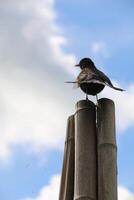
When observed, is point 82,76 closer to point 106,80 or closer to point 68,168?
point 106,80

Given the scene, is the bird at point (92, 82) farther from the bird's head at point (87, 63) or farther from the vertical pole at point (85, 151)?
the vertical pole at point (85, 151)

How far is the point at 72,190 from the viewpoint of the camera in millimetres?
14398

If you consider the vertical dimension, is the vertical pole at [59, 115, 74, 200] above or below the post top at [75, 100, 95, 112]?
below

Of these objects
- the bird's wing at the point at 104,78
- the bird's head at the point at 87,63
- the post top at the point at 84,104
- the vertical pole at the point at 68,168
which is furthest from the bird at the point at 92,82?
the vertical pole at the point at 68,168

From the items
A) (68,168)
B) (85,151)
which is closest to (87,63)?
(85,151)

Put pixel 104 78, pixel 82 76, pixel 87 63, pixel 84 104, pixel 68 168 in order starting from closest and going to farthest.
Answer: pixel 68 168
pixel 84 104
pixel 104 78
pixel 82 76
pixel 87 63

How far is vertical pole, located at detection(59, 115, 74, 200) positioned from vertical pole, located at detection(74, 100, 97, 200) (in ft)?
1.49

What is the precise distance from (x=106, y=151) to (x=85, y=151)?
19.7 inches

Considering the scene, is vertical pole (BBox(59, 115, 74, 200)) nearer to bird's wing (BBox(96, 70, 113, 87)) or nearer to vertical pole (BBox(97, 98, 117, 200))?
vertical pole (BBox(97, 98, 117, 200))

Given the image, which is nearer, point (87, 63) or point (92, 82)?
point (92, 82)

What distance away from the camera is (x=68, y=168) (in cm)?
1471

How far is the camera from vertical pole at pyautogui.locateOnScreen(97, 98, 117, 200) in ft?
45.0

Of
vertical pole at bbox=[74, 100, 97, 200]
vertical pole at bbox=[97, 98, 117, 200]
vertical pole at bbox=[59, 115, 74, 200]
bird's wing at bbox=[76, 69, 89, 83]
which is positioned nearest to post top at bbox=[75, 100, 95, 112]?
Answer: vertical pole at bbox=[74, 100, 97, 200]

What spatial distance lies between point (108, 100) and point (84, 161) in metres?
1.75
